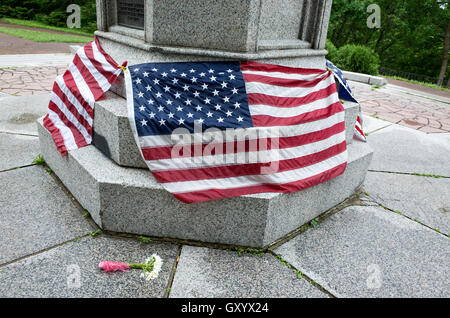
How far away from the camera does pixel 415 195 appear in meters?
3.73

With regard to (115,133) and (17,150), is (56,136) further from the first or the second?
(17,150)

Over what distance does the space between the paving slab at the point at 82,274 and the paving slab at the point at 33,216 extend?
0.14 meters

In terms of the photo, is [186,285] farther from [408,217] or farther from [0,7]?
[0,7]

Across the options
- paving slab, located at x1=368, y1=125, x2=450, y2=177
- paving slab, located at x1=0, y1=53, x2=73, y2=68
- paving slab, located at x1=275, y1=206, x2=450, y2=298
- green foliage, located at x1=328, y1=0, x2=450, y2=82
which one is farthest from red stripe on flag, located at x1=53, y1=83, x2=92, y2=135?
green foliage, located at x1=328, y1=0, x2=450, y2=82

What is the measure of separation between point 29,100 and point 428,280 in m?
6.25

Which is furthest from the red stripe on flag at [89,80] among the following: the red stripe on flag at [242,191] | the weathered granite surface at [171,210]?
the red stripe on flag at [242,191]

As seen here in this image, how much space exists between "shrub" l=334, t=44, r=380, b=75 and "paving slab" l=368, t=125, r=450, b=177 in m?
6.39

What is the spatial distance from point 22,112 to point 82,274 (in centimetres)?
400

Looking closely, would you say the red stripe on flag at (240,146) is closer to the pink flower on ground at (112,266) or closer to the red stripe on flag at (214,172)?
the red stripe on flag at (214,172)

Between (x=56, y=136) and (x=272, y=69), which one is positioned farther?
(x=56, y=136)

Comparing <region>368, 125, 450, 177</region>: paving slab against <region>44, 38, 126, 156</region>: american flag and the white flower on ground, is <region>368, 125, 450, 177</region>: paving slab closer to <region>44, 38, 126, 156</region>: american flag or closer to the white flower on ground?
the white flower on ground

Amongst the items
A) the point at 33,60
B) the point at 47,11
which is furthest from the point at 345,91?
the point at 47,11

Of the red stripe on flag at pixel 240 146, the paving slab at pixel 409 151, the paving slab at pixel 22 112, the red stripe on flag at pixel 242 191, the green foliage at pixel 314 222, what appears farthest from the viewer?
the paving slab at pixel 22 112

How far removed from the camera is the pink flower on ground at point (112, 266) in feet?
7.37
